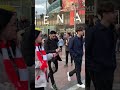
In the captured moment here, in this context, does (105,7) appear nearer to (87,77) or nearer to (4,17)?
(87,77)

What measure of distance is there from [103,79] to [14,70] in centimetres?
118

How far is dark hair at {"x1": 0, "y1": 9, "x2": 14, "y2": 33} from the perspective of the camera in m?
2.19

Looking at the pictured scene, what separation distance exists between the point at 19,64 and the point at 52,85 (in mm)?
5036

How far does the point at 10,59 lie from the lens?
2.24 meters

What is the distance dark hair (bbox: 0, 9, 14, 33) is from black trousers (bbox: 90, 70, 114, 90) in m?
1.22

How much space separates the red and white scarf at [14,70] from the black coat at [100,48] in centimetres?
97

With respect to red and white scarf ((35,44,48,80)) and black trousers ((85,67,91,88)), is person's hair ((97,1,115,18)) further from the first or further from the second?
red and white scarf ((35,44,48,80))

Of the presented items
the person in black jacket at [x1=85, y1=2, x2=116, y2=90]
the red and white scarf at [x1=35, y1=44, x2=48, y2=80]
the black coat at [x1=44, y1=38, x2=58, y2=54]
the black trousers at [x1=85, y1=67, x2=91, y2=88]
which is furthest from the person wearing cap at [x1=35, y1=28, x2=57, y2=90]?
the black coat at [x1=44, y1=38, x2=58, y2=54]

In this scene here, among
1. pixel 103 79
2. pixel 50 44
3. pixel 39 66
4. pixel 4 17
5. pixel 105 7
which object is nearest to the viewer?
pixel 4 17

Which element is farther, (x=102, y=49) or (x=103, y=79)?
(x=103, y=79)

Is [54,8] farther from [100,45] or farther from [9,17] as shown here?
[9,17]

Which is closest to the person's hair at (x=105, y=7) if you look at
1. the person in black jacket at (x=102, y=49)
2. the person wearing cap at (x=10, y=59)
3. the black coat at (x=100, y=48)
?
the person in black jacket at (x=102, y=49)

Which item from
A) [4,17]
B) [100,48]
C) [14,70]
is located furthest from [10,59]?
[100,48]

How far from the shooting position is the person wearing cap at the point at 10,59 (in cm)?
220
